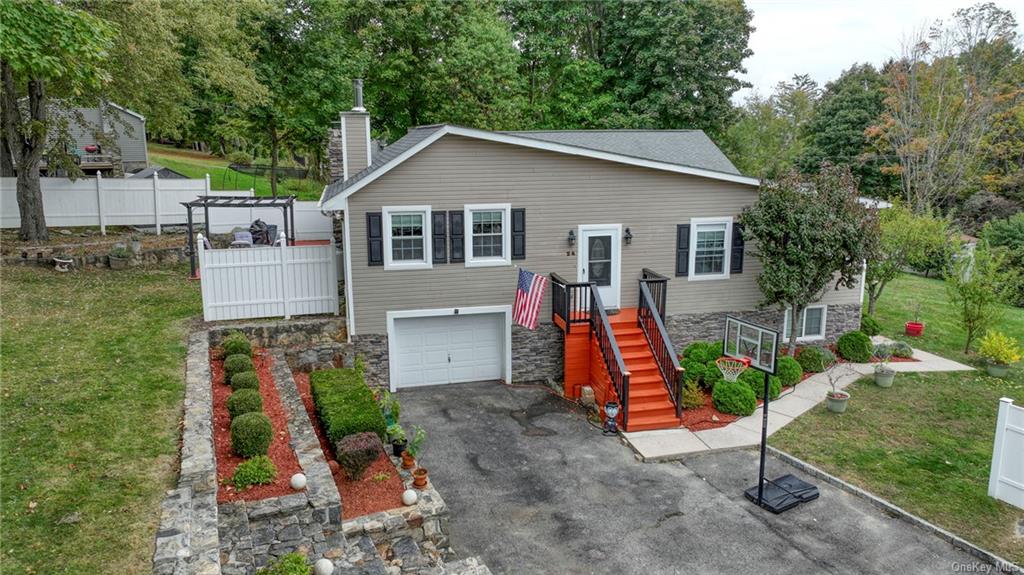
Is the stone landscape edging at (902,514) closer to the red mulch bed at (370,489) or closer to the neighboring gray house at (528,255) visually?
the neighboring gray house at (528,255)

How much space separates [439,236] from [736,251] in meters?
7.18

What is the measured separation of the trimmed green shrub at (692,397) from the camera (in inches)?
504

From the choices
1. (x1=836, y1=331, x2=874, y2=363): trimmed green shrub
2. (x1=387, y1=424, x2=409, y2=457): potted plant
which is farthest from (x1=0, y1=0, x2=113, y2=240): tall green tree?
(x1=836, y1=331, x2=874, y2=363): trimmed green shrub

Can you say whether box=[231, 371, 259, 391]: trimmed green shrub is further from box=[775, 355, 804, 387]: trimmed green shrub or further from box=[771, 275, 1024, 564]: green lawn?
box=[775, 355, 804, 387]: trimmed green shrub

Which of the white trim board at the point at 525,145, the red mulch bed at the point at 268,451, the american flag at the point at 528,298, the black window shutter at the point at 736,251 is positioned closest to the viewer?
the red mulch bed at the point at 268,451

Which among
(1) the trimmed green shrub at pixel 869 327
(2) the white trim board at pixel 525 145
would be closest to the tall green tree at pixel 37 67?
(2) the white trim board at pixel 525 145

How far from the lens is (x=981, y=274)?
50.6ft

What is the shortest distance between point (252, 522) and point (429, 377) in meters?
7.94

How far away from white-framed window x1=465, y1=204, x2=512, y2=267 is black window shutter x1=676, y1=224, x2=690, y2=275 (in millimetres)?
4089

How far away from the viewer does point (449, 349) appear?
47.5 feet

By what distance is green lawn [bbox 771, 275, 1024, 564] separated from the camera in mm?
8891

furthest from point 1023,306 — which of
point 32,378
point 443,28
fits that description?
point 32,378

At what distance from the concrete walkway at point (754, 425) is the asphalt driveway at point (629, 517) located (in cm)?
27

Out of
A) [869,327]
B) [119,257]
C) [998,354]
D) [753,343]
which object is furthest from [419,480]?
[998,354]
